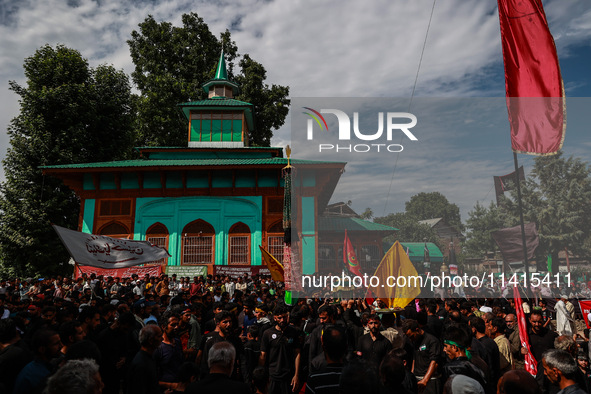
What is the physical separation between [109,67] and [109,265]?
94.6ft

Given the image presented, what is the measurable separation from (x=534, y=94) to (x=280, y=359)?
6.69 metres

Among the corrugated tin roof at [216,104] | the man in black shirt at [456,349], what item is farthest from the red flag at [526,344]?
the corrugated tin roof at [216,104]

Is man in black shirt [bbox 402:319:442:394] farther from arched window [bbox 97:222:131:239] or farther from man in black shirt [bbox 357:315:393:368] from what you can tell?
arched window [bbox 97:222:131:239]

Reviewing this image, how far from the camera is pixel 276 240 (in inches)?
981

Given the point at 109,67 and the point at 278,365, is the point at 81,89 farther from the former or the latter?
the point at 278,365

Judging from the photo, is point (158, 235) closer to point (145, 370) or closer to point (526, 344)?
point (145, 370)

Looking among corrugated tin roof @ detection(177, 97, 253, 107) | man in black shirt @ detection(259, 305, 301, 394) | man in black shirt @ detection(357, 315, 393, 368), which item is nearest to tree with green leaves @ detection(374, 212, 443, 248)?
man in black shirt @ detection(357, 315, 393, 368)

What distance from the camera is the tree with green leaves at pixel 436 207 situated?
318 inches

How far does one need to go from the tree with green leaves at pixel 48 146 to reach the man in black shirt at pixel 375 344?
89.7 ft

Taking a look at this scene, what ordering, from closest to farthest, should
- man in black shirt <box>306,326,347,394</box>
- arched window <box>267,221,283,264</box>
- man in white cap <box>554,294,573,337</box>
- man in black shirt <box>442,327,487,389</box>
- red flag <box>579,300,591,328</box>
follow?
man in black shirt <box>306,326,347,394</box> < man in black shirt <box>442,327,487,389</box> < man in white cap <box>554,294,573,337</box> < red flag <box>579,300,591,328</box> < arched window <box>267,221,283,264</box>

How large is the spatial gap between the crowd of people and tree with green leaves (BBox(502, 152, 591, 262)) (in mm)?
1854

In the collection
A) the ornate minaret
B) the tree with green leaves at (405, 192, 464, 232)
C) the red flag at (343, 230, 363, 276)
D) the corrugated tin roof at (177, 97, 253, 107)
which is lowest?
the red flag at (343, 230, 363, 276)

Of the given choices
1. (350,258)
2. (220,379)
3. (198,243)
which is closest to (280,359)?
(220,379)

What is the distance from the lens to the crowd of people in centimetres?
349
